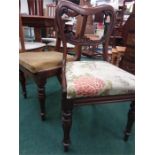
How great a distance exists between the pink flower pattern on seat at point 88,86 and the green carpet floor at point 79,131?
0.41 meters

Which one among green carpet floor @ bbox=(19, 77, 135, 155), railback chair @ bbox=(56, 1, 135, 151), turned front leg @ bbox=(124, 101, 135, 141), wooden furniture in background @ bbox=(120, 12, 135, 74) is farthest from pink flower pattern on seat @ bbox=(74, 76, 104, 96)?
wooden furniture in background @ bbox=(120, 12, 135, 74)

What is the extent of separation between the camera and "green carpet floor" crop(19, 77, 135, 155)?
112 cm

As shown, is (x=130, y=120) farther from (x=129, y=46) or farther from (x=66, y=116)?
(x=129, y=46)

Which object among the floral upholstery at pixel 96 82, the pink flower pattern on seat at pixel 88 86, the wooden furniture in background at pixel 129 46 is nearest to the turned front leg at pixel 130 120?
the floral upholstery at pixel 96 82

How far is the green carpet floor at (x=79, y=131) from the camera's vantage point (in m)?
1.12

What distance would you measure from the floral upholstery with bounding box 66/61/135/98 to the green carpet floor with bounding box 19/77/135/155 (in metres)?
0.40

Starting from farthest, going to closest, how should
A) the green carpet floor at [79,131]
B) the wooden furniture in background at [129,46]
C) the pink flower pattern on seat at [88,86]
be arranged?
the wooden furniture in background at [129,46], the green carpet floor at [79,131], the pink flower pattern on seat at [88,86]

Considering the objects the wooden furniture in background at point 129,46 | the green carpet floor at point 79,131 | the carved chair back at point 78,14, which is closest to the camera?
the carved chair back at point 78,14

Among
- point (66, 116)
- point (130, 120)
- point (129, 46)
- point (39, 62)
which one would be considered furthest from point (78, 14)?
point (129, 46)

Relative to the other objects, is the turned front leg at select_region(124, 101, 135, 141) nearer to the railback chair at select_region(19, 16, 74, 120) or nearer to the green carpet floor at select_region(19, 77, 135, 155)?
the green carpet floor at select_region(19, 77, 135, 155)

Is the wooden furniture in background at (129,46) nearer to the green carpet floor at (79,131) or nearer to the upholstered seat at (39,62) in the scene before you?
the green carpet floor at (79,131)

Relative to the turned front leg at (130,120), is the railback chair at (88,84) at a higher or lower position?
higher
